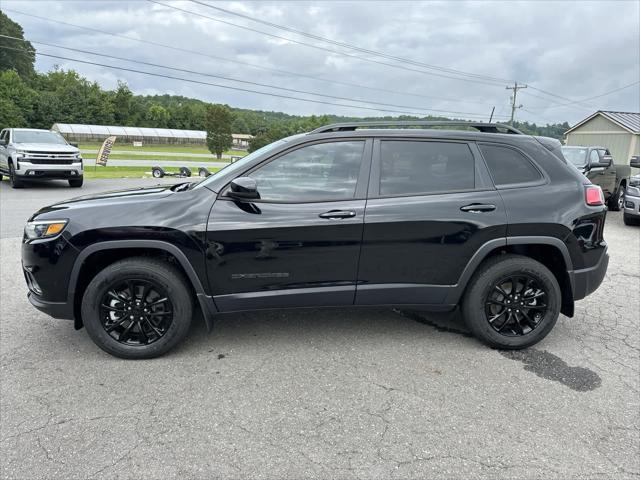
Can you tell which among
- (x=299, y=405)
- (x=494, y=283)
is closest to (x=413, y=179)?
(x=494, y=283)

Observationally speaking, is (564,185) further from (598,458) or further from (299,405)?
(299,405)

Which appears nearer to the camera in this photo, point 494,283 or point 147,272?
point 147,272

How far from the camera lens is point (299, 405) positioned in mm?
2871

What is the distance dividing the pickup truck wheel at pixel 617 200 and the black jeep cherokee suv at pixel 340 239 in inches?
444

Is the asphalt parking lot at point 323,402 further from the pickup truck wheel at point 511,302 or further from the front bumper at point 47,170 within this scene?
the front bumper at point 47,170

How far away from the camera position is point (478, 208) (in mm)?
3508

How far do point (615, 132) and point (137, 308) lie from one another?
33.9m

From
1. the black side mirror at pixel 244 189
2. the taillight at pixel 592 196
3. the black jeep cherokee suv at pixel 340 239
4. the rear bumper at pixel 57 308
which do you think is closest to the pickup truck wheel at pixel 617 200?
the taillight at pixel 592 196

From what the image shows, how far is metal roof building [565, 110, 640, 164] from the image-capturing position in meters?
27.8

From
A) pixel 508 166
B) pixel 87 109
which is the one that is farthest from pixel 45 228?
pixel 87 109

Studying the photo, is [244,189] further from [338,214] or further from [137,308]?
[137,308]

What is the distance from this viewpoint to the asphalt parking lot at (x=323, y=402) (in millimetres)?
2365

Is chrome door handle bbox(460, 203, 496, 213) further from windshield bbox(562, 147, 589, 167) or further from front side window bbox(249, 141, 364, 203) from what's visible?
windshield bbox(562, 147, 589, 167)

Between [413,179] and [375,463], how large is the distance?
2100 millimetres
